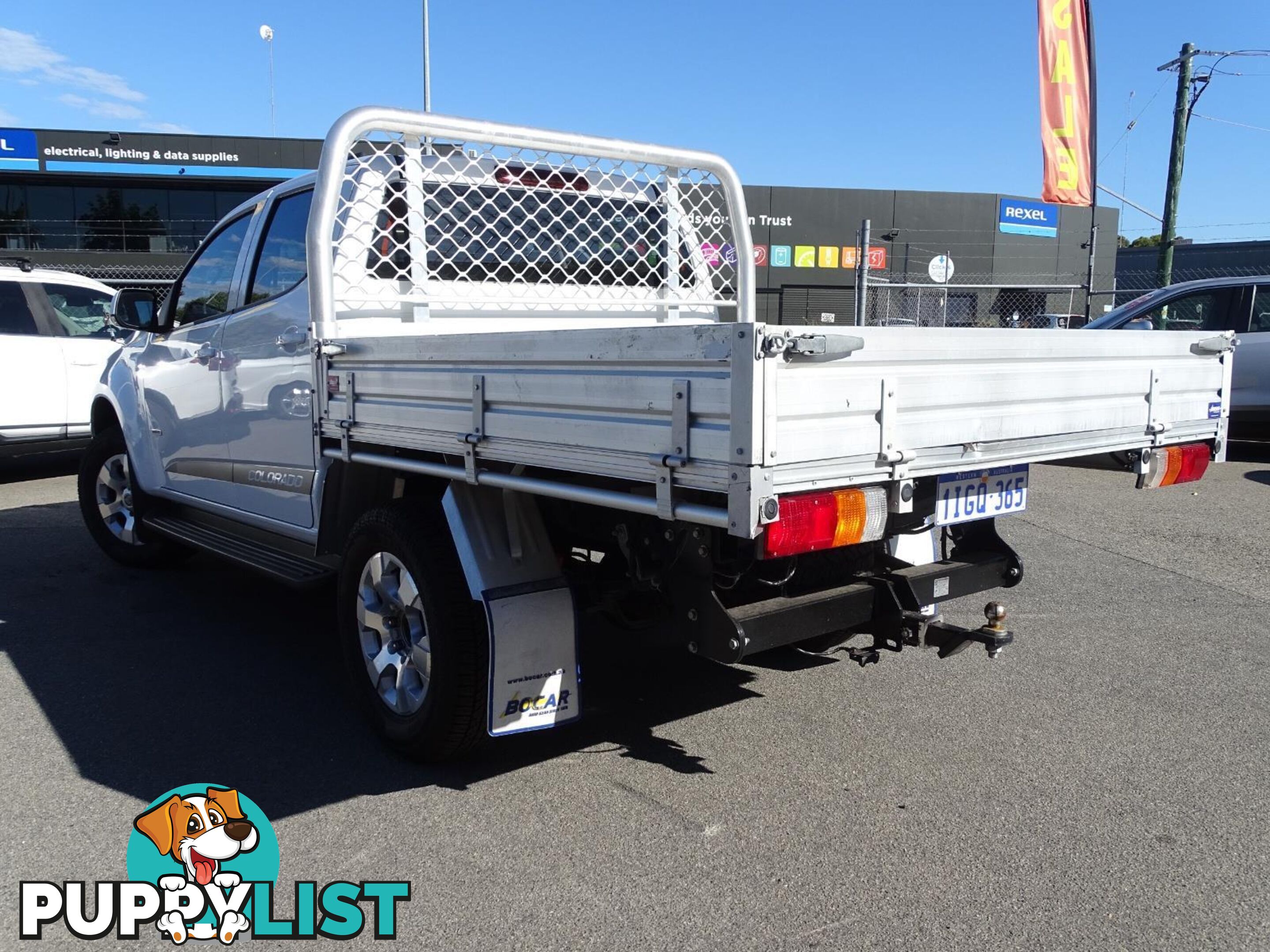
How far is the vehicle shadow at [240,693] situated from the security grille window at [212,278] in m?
1.61

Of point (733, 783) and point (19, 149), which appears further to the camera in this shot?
point (19, 149)

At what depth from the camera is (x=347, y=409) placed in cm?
378

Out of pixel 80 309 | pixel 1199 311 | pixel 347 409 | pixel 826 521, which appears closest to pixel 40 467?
pixel 80 309

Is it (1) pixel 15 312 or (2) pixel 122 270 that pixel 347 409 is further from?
(2) pixel 122 270

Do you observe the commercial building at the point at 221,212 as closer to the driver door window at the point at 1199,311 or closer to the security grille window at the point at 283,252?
the driver door window at the point at 1199,311

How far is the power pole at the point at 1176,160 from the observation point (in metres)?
15.6

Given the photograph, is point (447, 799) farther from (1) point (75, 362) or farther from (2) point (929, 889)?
(1) point (75, 362)

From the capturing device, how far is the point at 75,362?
923 cm

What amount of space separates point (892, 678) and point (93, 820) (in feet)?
10.2

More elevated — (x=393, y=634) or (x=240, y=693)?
(x=393, y=634)

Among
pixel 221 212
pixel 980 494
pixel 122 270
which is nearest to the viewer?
pixel 980 494

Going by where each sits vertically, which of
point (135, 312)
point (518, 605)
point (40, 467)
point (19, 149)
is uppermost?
point (19, 149)

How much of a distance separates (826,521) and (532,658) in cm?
121

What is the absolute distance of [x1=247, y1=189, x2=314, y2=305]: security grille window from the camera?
14.6 ft
